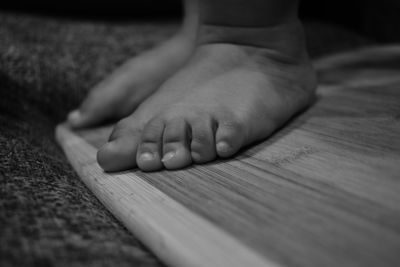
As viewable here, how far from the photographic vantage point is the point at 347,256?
27 centimetres

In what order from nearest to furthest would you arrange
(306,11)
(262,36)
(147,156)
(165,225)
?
1. (165,225)
2. (147,156)
3. (262,36)
4. (306,11)

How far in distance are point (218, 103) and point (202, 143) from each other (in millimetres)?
72

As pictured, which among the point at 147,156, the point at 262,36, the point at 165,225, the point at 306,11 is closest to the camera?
the point at 165,225

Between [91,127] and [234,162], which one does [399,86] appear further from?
[91,127]

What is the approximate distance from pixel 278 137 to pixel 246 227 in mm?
221

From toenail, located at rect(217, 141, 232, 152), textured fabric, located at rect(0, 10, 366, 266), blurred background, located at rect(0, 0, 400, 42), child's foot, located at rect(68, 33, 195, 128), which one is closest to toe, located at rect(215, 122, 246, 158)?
toenail, located at rect(217, 141, 232, 152)

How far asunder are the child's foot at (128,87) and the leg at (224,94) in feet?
0.31

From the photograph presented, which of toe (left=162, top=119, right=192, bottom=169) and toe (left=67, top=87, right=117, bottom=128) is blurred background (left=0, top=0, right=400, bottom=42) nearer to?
toe (left=67, top=87, right=117, bottom=128)

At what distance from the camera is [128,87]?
0.66 m

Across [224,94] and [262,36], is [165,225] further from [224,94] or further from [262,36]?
[262,36]

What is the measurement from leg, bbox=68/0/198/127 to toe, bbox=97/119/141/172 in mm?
204

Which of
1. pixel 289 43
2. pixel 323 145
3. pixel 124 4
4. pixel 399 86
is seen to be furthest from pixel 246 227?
pixel 124 4

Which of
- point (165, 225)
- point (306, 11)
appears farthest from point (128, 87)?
point (306, 11)

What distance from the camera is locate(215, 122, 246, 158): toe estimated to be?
0.44m
